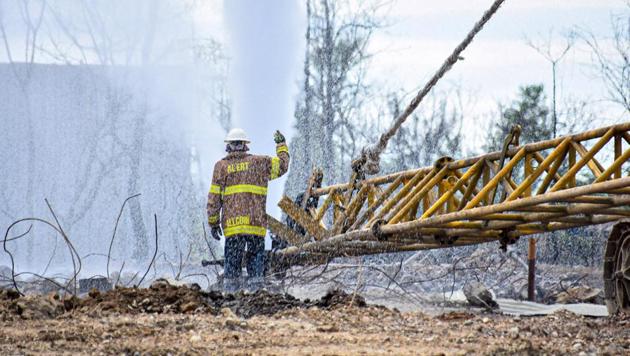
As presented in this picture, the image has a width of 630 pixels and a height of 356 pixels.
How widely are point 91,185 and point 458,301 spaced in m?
16.0

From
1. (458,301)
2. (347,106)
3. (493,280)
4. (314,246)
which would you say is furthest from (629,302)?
(347,106)

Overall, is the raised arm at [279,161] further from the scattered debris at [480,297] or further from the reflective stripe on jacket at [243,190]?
the scattered debris at [480,297]

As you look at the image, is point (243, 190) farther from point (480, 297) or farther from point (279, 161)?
point (480, 297)

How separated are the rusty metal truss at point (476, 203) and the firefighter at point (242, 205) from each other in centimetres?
27

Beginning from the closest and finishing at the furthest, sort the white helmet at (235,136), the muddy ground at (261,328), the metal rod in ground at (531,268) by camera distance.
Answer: the muddy ground at (261,328) → the white helmet at (235,136) → the metal rod in ground at (531,268)

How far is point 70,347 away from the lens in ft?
21.7

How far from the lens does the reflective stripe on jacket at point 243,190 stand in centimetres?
1180

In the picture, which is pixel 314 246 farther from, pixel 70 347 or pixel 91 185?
pixel 91 185

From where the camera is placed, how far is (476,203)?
29.0 feet

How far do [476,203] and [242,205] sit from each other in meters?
3.69

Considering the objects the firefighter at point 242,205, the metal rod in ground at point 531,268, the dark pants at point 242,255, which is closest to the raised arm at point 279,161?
the firefighter at point 242,205

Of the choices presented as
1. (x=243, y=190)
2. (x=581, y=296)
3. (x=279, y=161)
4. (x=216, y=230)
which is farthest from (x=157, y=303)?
(x=581, y=296)

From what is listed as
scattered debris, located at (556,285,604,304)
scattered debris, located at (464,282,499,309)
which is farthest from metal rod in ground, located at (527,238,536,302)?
scattered debris, located at (464,282,499,309)

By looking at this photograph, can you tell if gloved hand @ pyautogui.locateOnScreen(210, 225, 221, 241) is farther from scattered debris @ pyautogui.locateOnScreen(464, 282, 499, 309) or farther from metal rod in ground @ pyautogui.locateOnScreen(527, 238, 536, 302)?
metal rod in ground @ pyautogui.locateOnScreen(527, 238, 536, 302)
